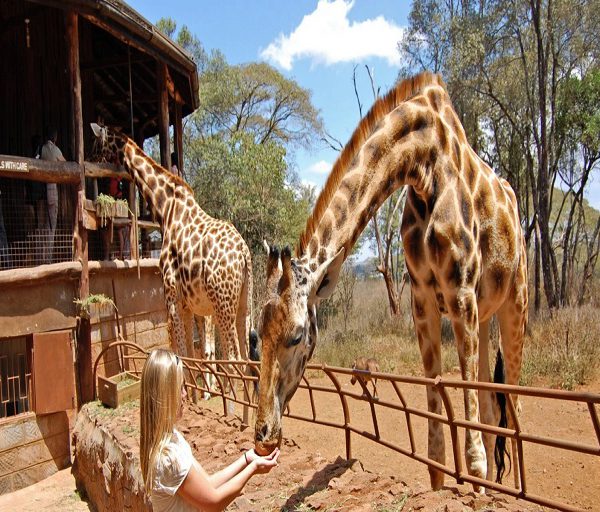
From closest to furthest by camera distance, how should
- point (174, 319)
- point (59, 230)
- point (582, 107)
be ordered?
point (174, 319) < point (59, 230) < point (582, 107)

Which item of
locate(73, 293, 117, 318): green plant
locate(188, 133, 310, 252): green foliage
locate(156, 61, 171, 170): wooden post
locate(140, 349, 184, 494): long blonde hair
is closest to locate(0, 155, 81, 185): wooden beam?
locate(73, 293, 117, 318): green plant

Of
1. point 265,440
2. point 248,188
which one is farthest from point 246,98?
point 265,440

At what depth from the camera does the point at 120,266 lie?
8164 millimetres

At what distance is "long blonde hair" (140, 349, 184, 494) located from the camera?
83.4 inches

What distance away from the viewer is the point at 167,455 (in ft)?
6.95

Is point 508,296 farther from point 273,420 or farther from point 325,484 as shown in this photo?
point 273,420

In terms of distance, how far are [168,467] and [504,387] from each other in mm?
1479

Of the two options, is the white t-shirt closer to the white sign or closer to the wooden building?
the wooden building

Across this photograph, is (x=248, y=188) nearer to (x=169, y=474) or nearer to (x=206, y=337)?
(x=206, y=337)

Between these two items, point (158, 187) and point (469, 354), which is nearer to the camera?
point (469, 354)

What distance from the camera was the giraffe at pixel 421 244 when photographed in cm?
258

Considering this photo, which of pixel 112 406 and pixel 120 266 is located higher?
pixel 120 266

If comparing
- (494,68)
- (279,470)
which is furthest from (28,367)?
(494,68)

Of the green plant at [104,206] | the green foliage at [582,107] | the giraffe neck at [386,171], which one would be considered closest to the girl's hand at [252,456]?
the giraffe neck at [386,171]
